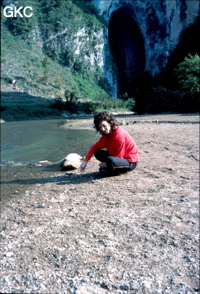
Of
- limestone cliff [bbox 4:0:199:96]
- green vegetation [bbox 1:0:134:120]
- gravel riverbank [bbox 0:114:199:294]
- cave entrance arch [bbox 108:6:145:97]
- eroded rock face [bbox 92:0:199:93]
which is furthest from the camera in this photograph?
cave entrance arch [bbox 108:6:145:97]

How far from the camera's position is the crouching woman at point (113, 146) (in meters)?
4.20

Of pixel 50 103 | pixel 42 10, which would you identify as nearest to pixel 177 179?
pixel 50 103

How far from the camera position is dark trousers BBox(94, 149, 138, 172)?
14.7ft

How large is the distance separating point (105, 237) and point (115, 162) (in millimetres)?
1928

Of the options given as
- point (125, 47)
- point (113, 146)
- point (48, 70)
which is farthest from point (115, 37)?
point (113, 146)

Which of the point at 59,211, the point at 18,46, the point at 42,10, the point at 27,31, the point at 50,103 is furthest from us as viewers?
the point at 42,10

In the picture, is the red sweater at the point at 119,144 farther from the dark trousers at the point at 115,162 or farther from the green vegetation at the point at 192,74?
the green vegetation at the point at 192,74

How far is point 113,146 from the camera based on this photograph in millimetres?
4539

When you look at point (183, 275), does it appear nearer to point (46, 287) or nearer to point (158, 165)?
point (46, 287)

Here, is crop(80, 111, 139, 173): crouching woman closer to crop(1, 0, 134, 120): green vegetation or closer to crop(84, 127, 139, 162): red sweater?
crop(84, 127, 139, 162): red sweater

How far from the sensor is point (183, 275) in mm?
2105

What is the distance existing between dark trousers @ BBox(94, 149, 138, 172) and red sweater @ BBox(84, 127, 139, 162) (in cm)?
8

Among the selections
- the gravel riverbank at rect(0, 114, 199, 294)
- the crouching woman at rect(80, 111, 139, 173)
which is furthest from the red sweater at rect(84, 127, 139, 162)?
the gravel riverbank at rect(0, 114, 199, 294)

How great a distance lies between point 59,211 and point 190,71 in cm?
2433
